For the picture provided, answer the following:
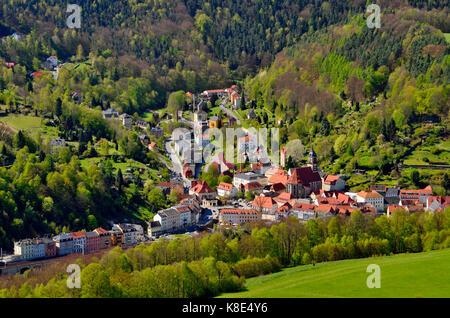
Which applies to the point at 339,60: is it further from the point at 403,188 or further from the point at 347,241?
the point at 347,241

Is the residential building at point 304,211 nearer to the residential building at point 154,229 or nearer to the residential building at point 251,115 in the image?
the residential building at point 154,229

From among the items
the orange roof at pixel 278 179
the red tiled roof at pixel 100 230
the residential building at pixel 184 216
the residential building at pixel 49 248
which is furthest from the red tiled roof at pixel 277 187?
the residential building at pixel 49 248

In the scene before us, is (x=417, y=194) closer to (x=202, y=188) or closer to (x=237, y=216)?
(x=237, y=216)

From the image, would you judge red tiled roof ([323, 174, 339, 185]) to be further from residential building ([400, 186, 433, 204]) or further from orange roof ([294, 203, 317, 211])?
residential building ([400, 186, 433, 204])

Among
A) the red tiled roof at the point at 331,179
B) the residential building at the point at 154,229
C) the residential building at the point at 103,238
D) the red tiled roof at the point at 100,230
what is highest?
the red tiled roof at the point at 331,179

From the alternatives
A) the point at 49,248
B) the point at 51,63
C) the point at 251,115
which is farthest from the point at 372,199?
the point at 51,63

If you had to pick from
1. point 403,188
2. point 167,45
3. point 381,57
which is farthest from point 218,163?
point 167,45
